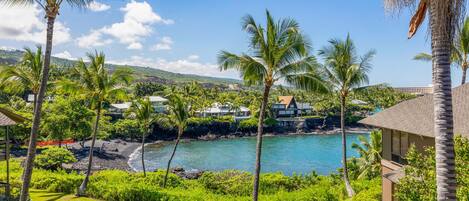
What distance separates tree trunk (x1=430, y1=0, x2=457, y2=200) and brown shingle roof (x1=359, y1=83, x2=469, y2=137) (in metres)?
5.53

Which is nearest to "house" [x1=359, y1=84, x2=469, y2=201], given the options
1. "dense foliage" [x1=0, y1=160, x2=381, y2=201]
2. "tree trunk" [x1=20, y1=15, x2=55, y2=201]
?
"dense foliage" [x1=0, y1=160, x2=381, y2=201]

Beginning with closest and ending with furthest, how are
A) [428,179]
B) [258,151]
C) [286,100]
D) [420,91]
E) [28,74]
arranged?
[428,179], [258,151], [28,74], [286,100], [420,91]

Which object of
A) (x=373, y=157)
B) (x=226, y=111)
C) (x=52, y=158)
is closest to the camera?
(x=373, y=157)

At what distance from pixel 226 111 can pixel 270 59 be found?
68.3m

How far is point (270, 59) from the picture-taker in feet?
46.8

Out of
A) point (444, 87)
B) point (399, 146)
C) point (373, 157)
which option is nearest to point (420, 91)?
point (373, 157)

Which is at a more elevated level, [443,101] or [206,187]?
[443,101]

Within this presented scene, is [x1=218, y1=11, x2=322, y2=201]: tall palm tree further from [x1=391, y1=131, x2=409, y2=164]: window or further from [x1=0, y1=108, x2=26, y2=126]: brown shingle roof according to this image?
[x1=0, y1=108, x2=26, y2=126]: brown shingle roof

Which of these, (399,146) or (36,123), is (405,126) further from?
(36,123)

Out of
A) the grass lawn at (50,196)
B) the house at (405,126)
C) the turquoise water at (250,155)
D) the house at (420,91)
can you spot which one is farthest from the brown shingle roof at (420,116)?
the turquoise water at (250,155)

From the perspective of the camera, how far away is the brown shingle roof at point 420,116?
1190cm

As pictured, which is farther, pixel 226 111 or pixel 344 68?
pixel 226 111

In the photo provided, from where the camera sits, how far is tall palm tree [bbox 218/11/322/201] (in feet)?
46.5

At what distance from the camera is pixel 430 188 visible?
305 inches
